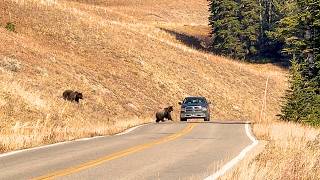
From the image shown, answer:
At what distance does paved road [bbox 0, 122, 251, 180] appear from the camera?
35.8 feet

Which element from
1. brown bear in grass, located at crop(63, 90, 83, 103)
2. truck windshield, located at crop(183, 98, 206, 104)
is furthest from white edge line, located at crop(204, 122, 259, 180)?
brown bear in grass, located at crop(63, 90, 83, 103)

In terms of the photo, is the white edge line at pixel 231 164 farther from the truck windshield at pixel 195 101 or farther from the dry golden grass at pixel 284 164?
the truck windshield at pixel 195 101

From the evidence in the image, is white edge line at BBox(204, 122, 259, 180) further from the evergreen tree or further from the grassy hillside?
the evergreen tree

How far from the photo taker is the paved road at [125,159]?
10922mm

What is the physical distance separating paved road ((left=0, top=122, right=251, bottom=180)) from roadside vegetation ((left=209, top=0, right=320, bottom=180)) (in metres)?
1.17

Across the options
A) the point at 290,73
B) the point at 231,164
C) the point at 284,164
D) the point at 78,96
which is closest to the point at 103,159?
the point at 231,164

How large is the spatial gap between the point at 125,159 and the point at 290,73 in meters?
20.6

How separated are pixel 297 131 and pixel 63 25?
124ft

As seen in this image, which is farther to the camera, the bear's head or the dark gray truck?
the bear's head

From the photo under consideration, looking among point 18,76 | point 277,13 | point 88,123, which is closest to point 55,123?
point 88,123

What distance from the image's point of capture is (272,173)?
34.1ft

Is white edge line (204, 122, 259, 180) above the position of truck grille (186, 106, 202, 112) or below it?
above

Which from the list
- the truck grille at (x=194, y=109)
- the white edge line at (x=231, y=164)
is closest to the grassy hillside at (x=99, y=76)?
the truck grille at (x=194, y=109)

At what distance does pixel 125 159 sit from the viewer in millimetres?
13492
